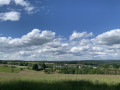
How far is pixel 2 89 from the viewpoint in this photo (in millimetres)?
6840

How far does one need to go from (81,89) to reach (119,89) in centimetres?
216

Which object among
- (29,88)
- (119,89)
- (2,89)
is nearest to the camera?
(2,89)

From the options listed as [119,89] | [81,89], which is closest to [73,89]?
[81,89]

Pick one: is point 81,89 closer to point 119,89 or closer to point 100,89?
point 100,89

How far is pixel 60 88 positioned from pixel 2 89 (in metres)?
2.85

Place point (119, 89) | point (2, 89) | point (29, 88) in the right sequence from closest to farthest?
1. point (2, 89)
2. point (29, 88)
3. point (119, 89)

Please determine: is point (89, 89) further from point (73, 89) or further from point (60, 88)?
point (60, 88)

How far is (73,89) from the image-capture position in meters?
7.46

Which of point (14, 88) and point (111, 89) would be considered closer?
point (14, 88)

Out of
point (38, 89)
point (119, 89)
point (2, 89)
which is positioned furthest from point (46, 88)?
point (119, 89)

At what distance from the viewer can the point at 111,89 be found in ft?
25.1

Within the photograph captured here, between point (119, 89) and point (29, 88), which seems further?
point (119, 89)

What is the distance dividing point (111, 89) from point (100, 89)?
583 mm

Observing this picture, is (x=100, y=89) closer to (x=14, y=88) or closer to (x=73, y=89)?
(x=73, y=89)
